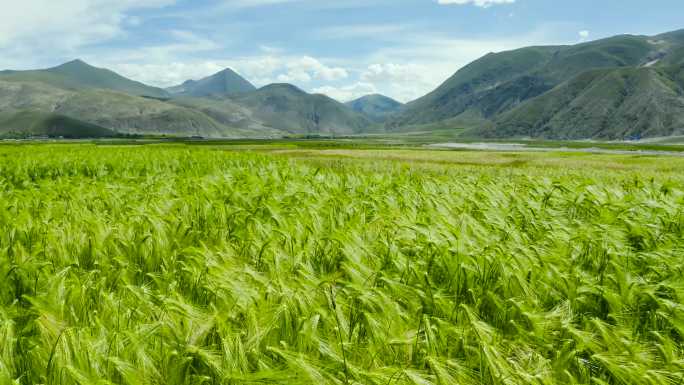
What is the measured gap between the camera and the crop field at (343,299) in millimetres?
2848

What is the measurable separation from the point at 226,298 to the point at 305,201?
4.10 metres

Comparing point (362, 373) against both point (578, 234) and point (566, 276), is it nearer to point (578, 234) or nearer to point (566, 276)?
point (566, 276)

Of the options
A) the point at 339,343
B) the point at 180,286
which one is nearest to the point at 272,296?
the point at 339,343

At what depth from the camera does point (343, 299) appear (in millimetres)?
3732

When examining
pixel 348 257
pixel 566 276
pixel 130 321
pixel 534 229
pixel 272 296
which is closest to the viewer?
pixel 130 321

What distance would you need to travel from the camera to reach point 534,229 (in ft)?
20.7

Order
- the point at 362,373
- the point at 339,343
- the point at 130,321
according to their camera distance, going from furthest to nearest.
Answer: the point at 130,321, the point at 339,343, the point at 362,373

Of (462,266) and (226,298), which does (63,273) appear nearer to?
(226,298)

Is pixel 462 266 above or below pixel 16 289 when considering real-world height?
above

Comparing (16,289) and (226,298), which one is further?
(16,289)

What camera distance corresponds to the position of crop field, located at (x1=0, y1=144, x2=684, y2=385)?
9.34 ft

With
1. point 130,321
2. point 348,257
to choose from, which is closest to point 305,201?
point 348,257

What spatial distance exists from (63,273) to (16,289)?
0.88 metres

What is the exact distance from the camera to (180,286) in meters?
4.55
